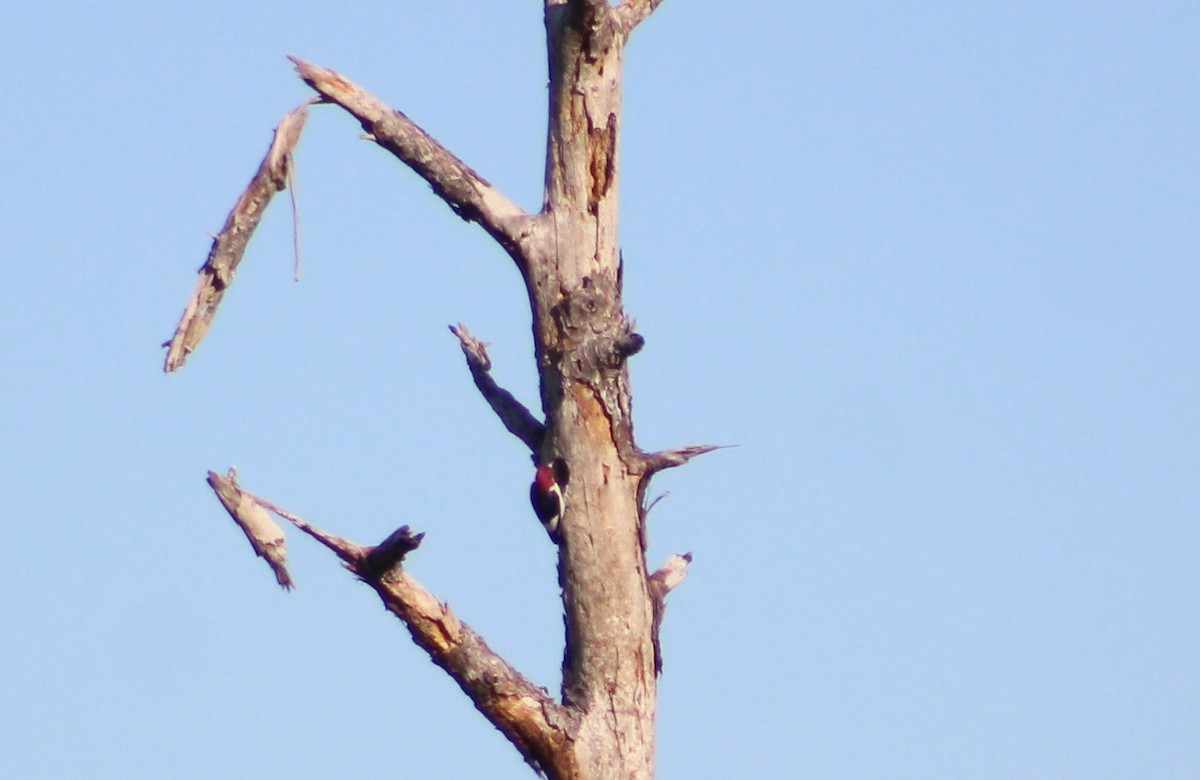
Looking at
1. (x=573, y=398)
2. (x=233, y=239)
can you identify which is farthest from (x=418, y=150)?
(x=573, y=398)

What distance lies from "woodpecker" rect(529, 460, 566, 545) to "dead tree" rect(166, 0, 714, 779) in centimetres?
3

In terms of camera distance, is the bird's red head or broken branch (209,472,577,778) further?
the bird's red head

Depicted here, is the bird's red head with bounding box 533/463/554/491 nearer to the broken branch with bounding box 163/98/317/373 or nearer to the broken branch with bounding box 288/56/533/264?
the broken branch with bounding box 288/56/533/264

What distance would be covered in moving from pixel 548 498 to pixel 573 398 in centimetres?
42

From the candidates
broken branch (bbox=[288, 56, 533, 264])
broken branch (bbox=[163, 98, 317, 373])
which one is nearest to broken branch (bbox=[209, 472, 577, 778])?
broken branch (bbox=[163, 98, 317, 373])

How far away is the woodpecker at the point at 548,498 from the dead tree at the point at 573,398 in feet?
0.10

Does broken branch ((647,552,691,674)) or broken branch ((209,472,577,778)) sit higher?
broken branch ((647,552,691,674))

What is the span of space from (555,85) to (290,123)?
3.62ft

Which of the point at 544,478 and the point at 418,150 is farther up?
the point at 418,150

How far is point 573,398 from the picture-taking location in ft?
24.7

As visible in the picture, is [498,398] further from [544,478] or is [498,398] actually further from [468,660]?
[468,660]

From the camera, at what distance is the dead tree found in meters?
7.35

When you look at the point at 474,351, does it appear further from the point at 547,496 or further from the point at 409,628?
the point at 409,628

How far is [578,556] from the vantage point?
24.9 feet
